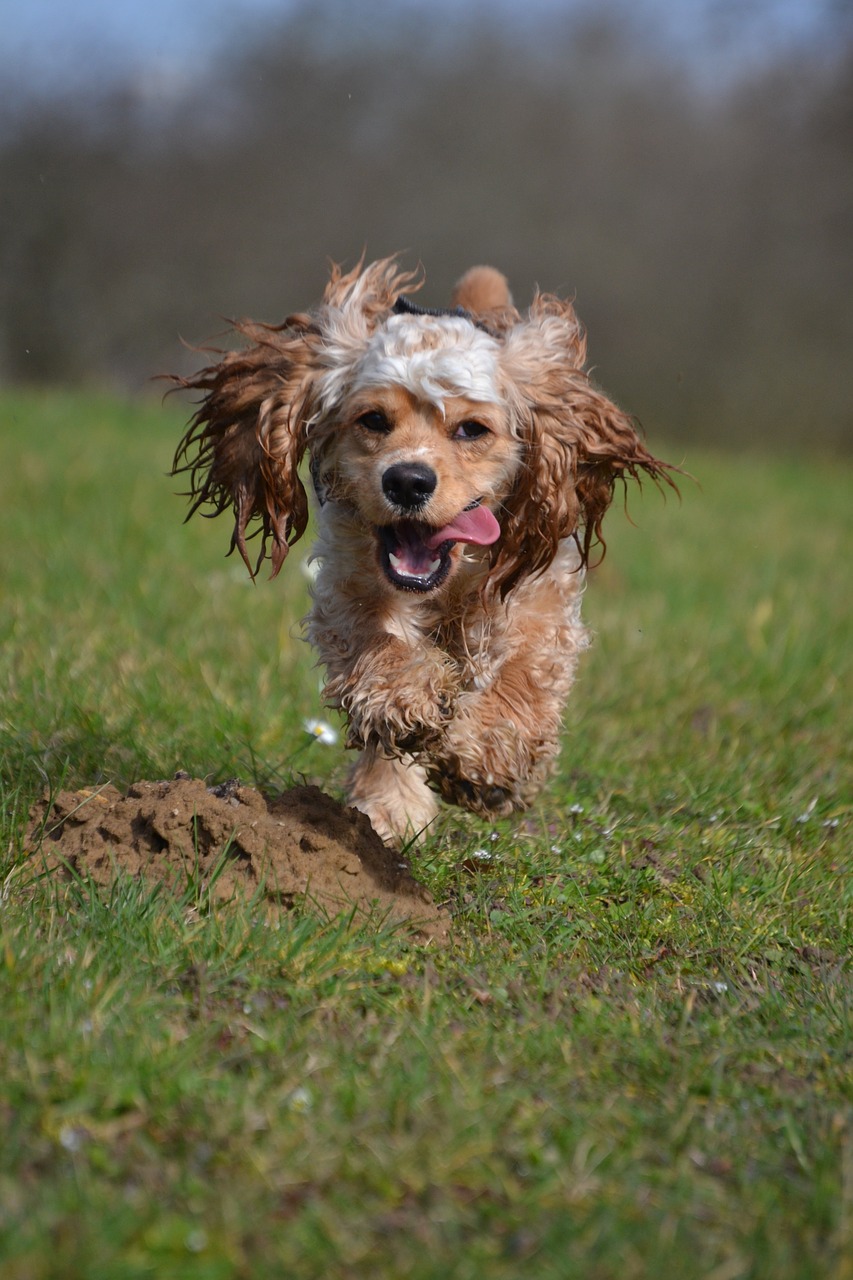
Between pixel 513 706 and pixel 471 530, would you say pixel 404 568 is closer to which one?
pixel 471 530

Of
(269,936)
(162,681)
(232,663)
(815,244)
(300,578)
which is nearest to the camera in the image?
(269,936)

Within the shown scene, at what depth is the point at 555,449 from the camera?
373 centimetres

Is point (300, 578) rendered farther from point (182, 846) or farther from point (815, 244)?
point (815, 244)

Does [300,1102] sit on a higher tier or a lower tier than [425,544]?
lower

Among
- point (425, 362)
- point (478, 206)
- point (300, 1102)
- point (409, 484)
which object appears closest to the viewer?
point (300, 1102)

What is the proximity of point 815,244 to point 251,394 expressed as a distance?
14598 millimetres

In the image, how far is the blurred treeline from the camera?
47.6 feet

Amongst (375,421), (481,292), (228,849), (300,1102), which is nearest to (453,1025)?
(300,1102)

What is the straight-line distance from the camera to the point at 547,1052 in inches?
102

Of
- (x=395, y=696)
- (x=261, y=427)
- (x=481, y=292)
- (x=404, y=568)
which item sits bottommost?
(x=395, y=696)

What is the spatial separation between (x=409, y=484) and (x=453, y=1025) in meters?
1.32

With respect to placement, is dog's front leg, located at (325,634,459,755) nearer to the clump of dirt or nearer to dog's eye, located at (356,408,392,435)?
the clump of dirt

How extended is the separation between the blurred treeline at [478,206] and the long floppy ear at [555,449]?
10.1 meters

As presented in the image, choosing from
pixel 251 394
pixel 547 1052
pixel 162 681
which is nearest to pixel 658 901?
pixel 547 1052
